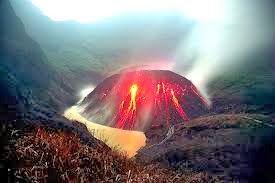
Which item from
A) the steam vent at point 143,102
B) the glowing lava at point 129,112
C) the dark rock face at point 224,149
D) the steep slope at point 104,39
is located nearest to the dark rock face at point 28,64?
the steam vent at point 143,102

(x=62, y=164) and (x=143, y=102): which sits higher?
(x=143, y=102)

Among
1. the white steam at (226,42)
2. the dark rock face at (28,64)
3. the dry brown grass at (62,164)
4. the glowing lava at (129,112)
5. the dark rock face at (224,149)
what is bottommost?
the dry brown grass at (62,164)

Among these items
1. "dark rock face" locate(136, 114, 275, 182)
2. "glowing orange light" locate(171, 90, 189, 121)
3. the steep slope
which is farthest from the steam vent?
the steep slope

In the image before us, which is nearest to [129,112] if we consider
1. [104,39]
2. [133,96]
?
[133,96]

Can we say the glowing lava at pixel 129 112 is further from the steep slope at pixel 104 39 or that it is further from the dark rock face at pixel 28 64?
the steep slope at pixel 104 39

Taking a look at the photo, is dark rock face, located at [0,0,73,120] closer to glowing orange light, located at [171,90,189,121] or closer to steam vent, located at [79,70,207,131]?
steam vent, located at [79,70,207,131]

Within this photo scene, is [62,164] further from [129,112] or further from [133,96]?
[133,96]
